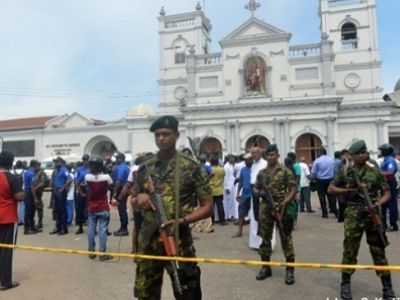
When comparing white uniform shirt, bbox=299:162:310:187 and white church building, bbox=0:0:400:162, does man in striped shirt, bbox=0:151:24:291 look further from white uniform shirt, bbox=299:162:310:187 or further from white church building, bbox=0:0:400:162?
white church building, bbox=0:0:400:162

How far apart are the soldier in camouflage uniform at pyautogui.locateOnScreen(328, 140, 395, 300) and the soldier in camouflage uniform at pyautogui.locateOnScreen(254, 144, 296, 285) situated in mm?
849

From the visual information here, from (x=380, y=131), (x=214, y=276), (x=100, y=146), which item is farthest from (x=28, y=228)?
(x=100, y=146)

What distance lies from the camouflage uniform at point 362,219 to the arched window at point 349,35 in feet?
100

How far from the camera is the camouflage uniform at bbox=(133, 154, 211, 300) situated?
9.34ft

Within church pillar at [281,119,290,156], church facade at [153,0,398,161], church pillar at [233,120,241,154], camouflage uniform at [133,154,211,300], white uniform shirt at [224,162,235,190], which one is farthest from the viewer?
church pillar at [233,120,241,154]

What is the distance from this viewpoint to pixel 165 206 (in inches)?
111

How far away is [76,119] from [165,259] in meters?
39.4

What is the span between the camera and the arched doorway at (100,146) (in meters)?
36.1

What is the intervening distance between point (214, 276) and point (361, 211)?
2148mm

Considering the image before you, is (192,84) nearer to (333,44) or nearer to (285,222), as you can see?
(333,44)

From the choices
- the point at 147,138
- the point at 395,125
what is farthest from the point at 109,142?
the point at 395,125

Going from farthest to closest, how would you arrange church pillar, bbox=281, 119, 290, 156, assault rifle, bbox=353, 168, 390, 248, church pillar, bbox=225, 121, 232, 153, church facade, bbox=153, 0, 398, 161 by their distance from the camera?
1. church pillar, bbox=225, 121, 232, 153
2. church pillar, bbox=281, 119, 290, 156
3. church facade, bbox=153, 0, 398, 161
4. assault rifle, bbox=353, 168, 390, 248

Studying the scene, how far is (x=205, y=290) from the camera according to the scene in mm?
4641

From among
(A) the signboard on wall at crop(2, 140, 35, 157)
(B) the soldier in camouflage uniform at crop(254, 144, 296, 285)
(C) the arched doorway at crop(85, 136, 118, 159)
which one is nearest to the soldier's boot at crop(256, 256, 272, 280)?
(B) the soldier in camouflage uniform at crop(254, 144, 296, 285)
